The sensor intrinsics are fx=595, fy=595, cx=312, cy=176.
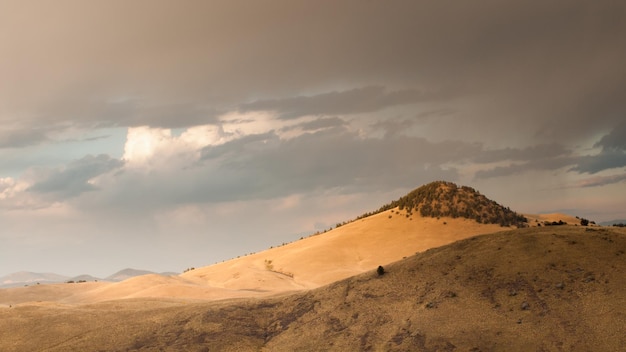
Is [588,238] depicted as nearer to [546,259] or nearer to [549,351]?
[546,259]

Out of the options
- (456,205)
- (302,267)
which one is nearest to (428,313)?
(302,267)

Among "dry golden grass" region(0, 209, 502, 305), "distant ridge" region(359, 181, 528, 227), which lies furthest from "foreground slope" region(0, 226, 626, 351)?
"distant ridge" region(359, 181, 528, 227)

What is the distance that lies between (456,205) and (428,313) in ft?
132

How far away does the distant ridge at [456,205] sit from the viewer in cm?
Result: 6322

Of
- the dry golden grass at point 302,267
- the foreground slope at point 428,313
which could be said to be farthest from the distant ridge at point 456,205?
the foreground slope at point 428,313

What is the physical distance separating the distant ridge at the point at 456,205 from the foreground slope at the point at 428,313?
1211 inches

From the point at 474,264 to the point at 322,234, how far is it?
4783 centimetres

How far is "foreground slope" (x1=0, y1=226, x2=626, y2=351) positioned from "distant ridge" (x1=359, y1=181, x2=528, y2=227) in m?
30.7

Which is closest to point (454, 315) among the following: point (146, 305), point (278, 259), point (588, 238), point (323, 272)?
point (588, 238)

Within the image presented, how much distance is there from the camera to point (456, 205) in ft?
213

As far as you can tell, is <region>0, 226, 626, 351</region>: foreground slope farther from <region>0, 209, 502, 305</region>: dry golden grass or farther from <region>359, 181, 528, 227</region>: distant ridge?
<region>359, 181, 528, 227</region>: distant ridge

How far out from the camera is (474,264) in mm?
29828

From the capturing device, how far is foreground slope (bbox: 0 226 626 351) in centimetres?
2384

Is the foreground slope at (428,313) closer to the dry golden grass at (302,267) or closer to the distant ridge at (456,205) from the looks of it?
the dry golden grass at (302,267)
